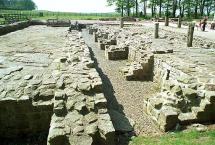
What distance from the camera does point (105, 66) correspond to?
1412cm

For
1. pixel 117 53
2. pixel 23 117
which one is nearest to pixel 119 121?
pixel 23 117

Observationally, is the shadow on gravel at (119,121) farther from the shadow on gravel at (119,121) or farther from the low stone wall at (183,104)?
the low stone wall at (183,104)

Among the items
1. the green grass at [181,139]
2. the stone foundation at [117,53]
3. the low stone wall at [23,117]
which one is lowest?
the green grass at [181,139]

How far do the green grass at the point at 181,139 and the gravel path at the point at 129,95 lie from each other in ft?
1.76

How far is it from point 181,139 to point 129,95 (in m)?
3.83

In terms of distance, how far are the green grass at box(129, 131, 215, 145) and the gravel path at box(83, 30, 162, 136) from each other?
535 millimetres

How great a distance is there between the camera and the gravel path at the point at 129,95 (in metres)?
7.29

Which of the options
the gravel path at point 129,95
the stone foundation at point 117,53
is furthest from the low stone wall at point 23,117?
the stone foundation at point 117,53

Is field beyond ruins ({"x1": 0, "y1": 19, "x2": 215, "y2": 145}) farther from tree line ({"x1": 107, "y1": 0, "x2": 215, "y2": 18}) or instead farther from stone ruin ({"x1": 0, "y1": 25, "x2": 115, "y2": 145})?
tree line ({"x1": 107, "y1": 0, "x2": 215, "y2": 18})

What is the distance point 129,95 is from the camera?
9.73 meters

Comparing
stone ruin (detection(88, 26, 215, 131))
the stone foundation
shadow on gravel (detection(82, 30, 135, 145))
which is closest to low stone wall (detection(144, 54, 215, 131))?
stone ruin (detection(88, 26, 215, 131))

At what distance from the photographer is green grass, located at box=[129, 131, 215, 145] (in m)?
5.87

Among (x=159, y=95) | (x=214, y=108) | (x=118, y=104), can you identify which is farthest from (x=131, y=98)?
(x=214, y=108)

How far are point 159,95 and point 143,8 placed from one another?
5406 centimetres
